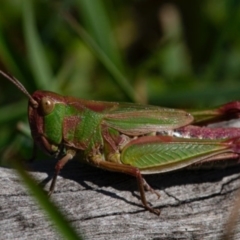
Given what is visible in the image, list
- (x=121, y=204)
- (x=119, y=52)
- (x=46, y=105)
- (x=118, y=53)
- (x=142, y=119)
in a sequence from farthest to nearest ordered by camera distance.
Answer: (x=119, y=52)
(x=118, y=53)
(x=142, y=119)
(x=46, y=105)
(x=121, y=204)

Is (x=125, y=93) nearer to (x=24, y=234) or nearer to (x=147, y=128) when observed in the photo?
(x=147, y=128)

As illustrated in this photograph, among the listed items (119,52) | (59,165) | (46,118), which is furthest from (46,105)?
(119,52)

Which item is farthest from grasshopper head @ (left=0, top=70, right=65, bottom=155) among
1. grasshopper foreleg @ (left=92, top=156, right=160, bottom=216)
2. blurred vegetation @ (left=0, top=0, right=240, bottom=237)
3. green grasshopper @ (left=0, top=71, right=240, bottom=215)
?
blurred vegetation @ (left=0, top=0, right=240, bottom=237)

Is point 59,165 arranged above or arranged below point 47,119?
below

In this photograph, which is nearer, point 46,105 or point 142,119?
point 46,105

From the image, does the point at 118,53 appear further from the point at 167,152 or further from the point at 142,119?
the point at 167,152
